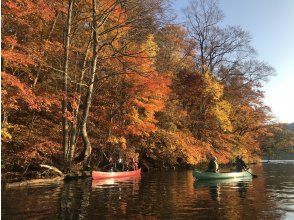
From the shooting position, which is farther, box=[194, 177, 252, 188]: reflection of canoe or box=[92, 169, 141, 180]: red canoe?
box=[92, 169, 141, 180]: red canoe

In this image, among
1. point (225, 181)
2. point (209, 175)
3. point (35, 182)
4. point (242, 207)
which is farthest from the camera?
point (209, 175)

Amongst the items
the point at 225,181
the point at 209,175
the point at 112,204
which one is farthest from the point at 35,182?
the point at 225,181

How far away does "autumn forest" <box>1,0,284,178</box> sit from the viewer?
69.8ft

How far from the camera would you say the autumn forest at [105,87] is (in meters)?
21.3

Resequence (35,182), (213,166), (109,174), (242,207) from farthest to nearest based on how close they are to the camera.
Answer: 1. (213,166)
2. (109,174)
3. (35,182)
4. (242,207)

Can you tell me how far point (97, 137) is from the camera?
27.7 meters

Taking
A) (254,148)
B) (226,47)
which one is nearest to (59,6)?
(226,47)

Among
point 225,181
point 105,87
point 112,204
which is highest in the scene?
point 105,87

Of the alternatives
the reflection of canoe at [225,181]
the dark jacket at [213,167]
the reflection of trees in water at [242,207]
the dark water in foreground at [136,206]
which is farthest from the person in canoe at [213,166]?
the reflection of trees in water at [242,207]

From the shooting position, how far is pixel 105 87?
28.9 m

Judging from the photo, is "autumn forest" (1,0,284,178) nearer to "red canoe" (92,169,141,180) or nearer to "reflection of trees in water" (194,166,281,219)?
"red canoe" (92,169,141,180)

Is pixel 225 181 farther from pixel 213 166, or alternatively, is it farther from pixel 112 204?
pixel 112 204

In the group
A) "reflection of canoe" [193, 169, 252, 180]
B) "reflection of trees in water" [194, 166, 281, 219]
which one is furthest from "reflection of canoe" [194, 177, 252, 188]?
"reflection of trees in water" [194, 166, 281, 219]

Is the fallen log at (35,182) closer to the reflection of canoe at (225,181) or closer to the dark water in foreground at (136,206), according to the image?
the dark water in foreground at (136,206)
